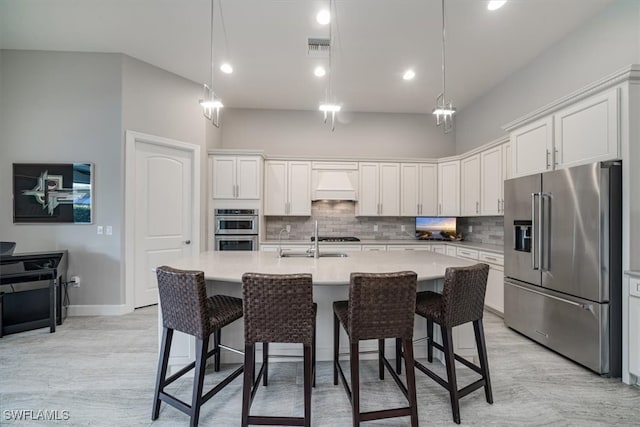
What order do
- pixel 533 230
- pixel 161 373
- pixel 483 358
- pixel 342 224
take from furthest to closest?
pixel 342 224
pixel 533 230
pixel 483 358
pixel 161 373

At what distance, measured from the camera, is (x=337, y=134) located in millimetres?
5418

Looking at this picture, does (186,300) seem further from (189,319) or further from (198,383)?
(198,383)

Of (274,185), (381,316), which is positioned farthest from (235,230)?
(381,316)

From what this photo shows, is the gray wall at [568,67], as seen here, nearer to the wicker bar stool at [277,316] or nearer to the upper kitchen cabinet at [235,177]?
the wicker bar stool at [277,316]

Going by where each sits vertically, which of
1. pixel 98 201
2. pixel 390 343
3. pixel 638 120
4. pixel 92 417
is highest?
pixel 638 120

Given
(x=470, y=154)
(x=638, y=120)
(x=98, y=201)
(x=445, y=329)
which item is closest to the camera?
(x=445, y=329)

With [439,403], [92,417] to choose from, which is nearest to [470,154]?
[439,403]

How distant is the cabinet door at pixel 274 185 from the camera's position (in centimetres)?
496

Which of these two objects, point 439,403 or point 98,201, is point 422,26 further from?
point 98,201

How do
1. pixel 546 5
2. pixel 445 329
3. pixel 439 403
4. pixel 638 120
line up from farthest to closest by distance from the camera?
1. pixel 546 5
2. pixel 638 120
3. pixel 439 403
4. pixel 445 329

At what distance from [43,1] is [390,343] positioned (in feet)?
15.6

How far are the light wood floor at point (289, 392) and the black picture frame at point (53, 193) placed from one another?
5.16ft

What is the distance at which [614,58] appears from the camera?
2729 millimetres

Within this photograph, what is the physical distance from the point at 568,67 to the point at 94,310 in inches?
257
